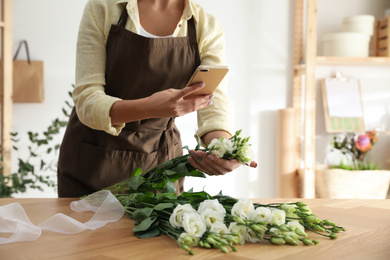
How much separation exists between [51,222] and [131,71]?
768 millimetres

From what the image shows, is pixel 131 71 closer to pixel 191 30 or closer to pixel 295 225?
pixel 191 30

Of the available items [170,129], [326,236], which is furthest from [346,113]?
[326,236]

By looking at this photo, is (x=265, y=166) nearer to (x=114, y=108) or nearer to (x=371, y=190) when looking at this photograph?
(x=371, y=190)

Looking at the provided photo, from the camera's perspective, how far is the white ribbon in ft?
3.25

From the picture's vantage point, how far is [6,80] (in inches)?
112

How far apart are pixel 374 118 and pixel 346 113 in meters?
0.31

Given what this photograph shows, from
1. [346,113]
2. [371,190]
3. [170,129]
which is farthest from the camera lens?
[346,113]

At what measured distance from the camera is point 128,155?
5.76 feet

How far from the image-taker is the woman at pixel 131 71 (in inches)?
65.1

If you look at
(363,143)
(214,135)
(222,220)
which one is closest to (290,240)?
(222,220)

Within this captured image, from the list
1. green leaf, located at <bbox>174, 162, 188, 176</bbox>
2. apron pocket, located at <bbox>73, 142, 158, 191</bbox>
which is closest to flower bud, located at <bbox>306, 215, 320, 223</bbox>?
green leaf, located at <bbox>174, 162, 188, 176</bbox>

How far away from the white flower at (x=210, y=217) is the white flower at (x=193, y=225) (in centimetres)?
1

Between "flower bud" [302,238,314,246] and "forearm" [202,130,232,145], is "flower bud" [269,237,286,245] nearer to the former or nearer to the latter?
"flower bud" [302,238,314,246]

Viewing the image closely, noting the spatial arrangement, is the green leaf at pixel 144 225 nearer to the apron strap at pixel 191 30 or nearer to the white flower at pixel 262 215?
the white flower at pixel 262 215
